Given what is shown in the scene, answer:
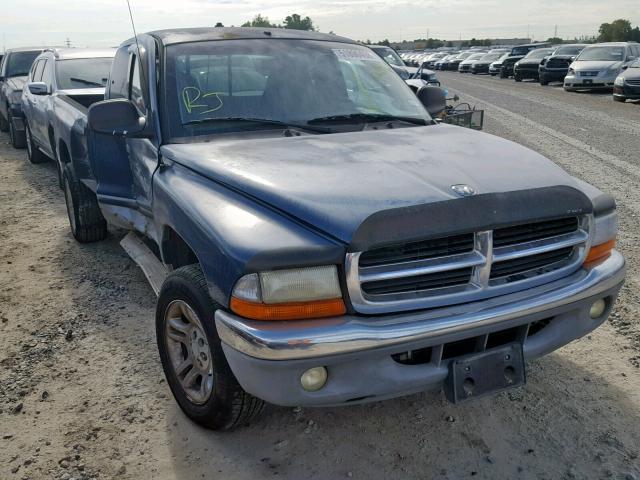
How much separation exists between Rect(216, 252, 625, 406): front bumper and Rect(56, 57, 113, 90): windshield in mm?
6283

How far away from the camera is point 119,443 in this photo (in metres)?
2.95

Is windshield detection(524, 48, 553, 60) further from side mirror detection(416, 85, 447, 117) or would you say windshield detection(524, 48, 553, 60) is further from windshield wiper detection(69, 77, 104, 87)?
side mirror detection(416, 85, 447, 117)

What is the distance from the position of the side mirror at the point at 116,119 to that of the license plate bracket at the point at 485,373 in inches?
86.8

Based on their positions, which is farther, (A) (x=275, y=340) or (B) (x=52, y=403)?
(B) (x=52, y=403)

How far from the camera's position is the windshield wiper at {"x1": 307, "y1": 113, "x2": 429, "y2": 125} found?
3705 millimetres

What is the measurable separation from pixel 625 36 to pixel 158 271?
68.5 m

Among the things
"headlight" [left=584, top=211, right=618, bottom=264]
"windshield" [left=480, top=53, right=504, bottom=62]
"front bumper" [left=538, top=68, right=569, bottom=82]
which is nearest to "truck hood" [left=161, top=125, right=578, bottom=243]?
"headlight" [left=584, top=211, right=618, bottom=264]

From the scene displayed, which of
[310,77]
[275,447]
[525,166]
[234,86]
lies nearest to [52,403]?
[275,447]

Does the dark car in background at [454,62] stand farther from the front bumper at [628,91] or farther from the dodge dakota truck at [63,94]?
the dodge dakota truck at [63,94]

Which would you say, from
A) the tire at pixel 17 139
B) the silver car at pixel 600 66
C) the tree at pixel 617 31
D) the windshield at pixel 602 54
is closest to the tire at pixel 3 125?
the tire at pixel 17 139

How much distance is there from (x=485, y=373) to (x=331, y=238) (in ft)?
2.89

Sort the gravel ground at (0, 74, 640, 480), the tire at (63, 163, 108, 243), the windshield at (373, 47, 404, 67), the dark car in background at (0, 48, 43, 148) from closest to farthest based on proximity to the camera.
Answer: the gravel ground at (0, 74, 640, 480)
the tire at (63, 163, 108, 243)
the dark car in background at (0, 48, 43, 148)
the windshield at (373, 47, 404, 67)

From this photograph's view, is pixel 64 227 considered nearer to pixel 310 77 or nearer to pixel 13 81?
pixel 310 77

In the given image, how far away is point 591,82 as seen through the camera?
2080 centimetres
